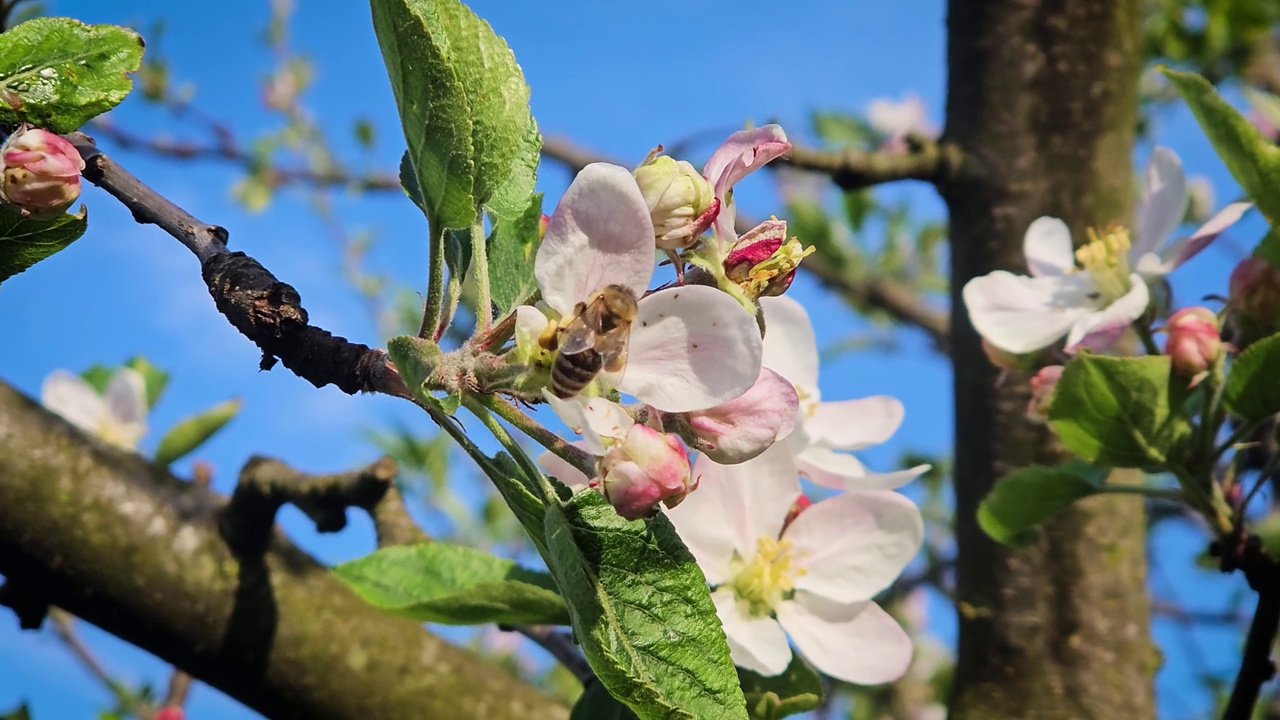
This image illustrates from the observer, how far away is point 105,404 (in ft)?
6.06

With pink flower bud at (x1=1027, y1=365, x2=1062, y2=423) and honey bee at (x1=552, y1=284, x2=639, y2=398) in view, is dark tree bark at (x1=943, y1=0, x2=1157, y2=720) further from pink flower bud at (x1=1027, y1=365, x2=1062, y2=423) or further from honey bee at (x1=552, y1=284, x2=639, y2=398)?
honey bee at (x1=552, y1=284, x2=639, y2=398)

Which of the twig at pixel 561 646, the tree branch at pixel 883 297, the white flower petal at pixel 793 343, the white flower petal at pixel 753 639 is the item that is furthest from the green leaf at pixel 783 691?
the tree branch at pixel 883 297

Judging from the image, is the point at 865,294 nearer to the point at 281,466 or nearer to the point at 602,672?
the point at 281,466

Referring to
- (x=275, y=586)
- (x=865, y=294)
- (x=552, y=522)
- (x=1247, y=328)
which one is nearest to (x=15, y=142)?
(x=552, y=522)

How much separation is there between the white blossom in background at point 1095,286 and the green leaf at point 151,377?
1384mm

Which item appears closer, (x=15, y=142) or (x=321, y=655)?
(x=15, y=142)

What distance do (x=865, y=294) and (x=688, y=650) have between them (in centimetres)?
182

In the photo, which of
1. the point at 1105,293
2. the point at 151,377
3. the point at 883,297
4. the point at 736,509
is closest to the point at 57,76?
the point at 736,509

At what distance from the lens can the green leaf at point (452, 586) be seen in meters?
0.81

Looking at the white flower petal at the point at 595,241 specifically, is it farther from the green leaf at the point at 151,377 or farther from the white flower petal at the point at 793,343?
the green leaf at the point at 151,377

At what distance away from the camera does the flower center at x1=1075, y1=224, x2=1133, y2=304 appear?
1.10m

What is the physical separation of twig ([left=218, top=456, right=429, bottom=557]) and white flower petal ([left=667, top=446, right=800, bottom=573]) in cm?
39

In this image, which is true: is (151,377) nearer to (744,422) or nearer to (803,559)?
(803,559)

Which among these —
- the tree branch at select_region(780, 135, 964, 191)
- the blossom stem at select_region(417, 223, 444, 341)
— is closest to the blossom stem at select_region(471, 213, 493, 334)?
the blossom stem at select_region(417, 223, 444, 341)
